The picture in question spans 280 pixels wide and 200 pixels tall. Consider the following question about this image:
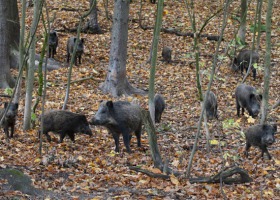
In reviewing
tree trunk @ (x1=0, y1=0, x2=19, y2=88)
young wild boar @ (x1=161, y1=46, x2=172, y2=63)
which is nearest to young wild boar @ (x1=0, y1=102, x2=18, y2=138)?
tree trunk @ (x1=0, y1=0, x2=19, y2=88)

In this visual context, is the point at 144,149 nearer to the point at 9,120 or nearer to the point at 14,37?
the point at 9,120

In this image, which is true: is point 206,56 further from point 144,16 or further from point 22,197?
point 22,197

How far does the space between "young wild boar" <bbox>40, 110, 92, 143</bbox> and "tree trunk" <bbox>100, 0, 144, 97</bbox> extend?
15.5 ft

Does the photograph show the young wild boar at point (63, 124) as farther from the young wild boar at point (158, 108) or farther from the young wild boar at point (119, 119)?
the young wild boar at point (158, 108)

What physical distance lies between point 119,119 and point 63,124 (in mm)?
1209

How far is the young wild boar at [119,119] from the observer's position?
10641 mm

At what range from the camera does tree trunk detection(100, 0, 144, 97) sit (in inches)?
618

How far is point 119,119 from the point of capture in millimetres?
10844

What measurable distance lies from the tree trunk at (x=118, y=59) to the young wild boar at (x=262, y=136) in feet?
20.6

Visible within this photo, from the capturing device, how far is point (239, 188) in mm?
8289

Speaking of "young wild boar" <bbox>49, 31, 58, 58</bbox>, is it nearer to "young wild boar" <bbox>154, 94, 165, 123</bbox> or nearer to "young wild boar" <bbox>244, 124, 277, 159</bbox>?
"young wild boar" <bbox>154, 94, 165, 123</bbox>

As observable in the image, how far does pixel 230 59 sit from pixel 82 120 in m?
10.3

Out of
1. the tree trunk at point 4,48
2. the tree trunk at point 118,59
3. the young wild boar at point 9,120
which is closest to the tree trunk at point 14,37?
the tree trunk at point 4,48

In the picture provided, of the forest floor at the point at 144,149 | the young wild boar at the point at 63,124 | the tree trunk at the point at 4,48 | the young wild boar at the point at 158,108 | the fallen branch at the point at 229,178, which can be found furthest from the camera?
the tree trunk at the point at 4,48
